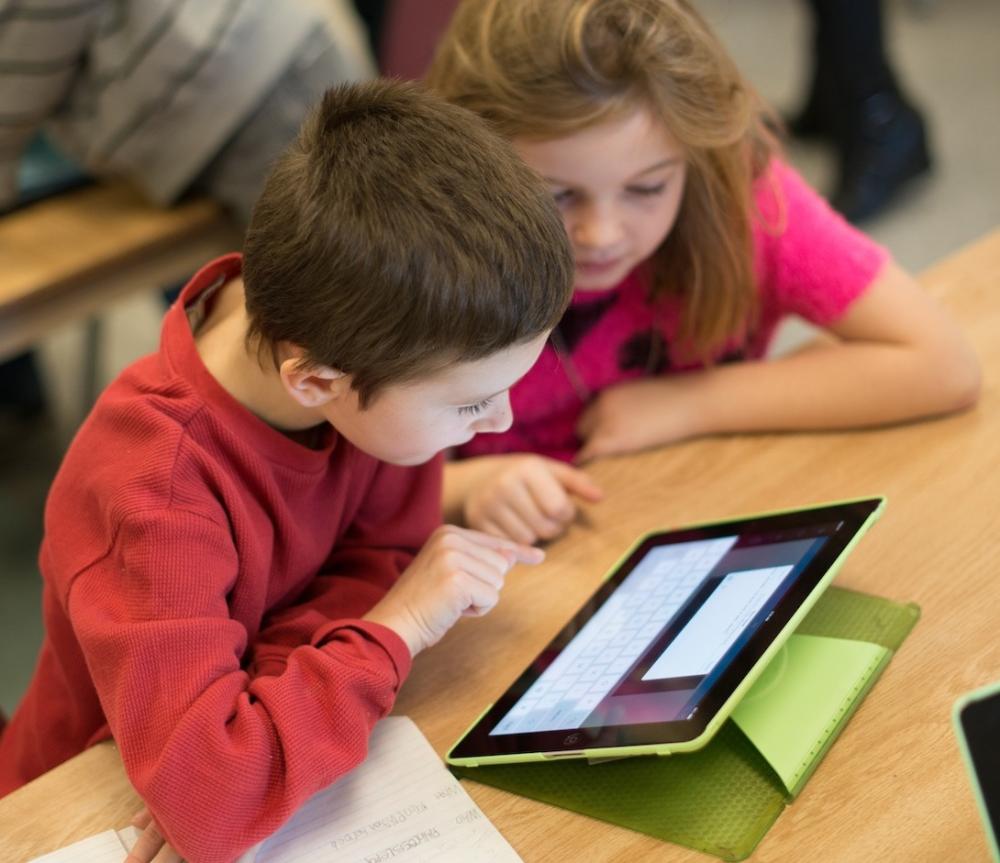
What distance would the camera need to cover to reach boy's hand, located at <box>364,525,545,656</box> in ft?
2.68

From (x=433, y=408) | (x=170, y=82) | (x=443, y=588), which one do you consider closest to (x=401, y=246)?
(x=433, y=408)

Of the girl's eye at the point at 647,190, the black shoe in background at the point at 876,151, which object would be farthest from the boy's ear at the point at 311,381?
the black shoe in background at the point at 876,151

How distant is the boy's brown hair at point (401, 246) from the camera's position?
69 cm

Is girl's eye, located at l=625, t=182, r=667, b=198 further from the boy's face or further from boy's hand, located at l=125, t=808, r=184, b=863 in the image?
boy's hand, located at l=125, t=808, r=184, b=863

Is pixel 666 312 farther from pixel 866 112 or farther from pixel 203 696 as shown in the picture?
pixel 866 112

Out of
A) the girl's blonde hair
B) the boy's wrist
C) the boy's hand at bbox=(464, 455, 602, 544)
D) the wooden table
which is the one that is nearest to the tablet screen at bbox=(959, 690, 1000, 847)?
the wooden table

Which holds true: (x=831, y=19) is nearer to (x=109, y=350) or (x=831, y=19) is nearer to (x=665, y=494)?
(x=109, y=350)

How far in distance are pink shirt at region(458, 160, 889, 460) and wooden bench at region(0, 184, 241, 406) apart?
56 cm

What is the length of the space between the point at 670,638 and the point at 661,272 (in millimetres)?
501

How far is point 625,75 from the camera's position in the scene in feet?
3.23

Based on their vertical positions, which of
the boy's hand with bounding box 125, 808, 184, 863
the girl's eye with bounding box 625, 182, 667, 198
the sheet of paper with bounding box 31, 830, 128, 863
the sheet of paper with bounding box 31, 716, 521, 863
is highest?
the girl's eye with bounding box 625, 182, 667, 198

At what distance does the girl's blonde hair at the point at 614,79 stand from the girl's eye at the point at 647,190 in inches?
1.4

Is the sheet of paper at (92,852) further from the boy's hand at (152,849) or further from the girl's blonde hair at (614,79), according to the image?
the girl's blonde hair at (614,79)

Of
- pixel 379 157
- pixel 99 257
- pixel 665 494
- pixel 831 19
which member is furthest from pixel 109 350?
pixel 379 157
